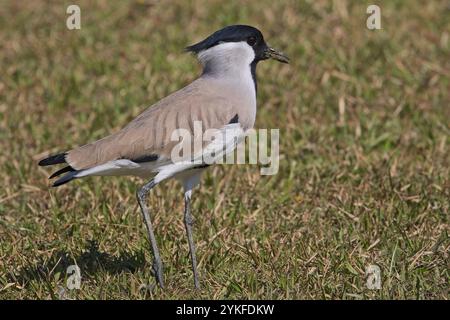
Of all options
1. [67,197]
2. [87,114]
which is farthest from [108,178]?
[87,114]

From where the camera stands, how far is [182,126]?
5000 millimetres

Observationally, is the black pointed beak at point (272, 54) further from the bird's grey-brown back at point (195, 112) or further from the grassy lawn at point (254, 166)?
the grassy lawn at point (254, 166)

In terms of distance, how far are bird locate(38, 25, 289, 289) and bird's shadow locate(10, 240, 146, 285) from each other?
340 millimetres

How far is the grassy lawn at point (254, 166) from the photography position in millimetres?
5195

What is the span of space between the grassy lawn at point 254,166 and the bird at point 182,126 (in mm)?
528

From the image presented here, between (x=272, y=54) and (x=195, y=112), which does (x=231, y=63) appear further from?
(x=195, y=112)

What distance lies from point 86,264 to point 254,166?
1.93 meters

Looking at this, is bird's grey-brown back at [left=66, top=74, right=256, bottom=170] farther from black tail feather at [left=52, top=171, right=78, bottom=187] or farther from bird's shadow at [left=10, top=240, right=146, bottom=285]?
bird's shadow at [left=10, top=240, right=146, bottom=285]

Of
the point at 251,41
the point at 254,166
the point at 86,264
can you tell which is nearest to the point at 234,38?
the point at 251,41

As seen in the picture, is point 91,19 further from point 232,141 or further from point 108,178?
point 232,141

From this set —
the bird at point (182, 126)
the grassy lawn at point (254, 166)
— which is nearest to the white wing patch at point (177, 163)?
the bird at point (182, 126)

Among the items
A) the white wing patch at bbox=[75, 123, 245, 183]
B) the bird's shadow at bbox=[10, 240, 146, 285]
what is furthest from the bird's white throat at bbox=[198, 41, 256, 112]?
the bird's shadow at bbox=[10, 240, 146, 285]

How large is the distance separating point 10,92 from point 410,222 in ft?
12.9

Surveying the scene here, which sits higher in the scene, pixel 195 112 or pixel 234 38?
pixel 234 38
